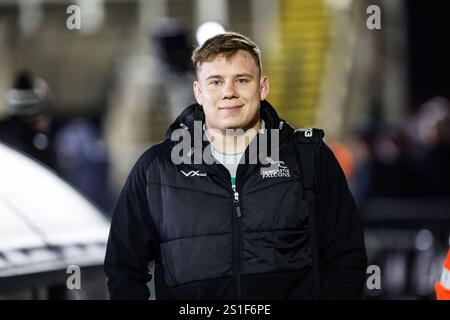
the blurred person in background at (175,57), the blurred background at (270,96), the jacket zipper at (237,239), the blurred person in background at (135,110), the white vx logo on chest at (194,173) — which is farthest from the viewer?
the blurred person in background at (135,110)

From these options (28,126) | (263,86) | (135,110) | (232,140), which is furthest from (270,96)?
(232,140)

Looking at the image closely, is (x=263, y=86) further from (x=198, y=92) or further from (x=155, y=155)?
(x=155, y=155)

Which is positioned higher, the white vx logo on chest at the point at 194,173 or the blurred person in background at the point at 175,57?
the blurred person in background at the point at 175,57

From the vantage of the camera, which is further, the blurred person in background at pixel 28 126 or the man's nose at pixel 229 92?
the blurred person in background at pixel 28 126

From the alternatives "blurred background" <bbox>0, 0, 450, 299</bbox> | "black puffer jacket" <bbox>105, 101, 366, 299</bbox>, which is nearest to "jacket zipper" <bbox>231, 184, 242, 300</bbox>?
"black puffer jacket" <bbox>105, 101, 366, 299</bbox>

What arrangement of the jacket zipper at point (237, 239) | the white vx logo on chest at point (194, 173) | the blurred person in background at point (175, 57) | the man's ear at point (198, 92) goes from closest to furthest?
the jacket zipper at point (237, 239) < the white vx logo on chest at point (194, 173) < the man's ear at point (198, 92) < the blurred person in background at point (175, 57)

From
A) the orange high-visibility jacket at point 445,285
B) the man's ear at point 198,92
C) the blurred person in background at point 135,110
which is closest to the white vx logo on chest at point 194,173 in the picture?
the man's ear at point 198,92

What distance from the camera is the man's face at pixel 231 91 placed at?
3717 mm

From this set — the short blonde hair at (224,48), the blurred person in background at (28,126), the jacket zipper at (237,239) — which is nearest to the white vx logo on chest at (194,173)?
the jacket zipper at (237,239)

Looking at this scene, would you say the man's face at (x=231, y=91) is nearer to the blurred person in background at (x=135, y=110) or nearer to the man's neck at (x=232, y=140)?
the man's neck at (x=232, y=140)

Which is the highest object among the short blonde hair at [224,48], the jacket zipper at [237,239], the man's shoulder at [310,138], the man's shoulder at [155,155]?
the short blonde hair at [224,48]

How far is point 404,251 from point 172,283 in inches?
416

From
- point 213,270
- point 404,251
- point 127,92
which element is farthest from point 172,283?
point 127,92

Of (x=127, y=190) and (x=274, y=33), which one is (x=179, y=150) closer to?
(x=127, y=190)
